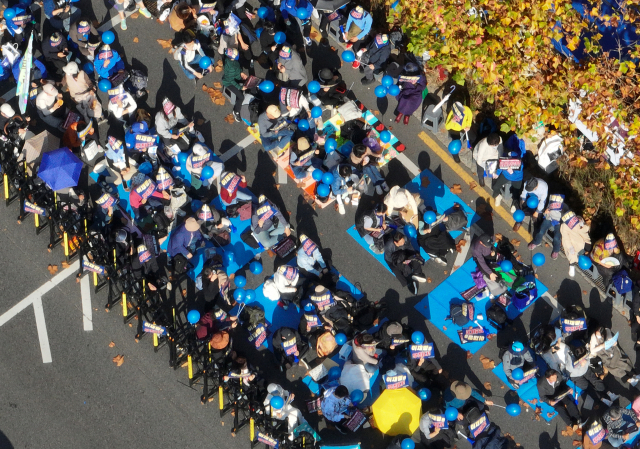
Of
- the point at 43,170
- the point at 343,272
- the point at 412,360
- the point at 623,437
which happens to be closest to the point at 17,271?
the point at 43,170

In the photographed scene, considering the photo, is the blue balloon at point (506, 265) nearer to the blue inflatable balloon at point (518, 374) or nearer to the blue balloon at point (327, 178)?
the blue inflatable balloon at point (518, 374)

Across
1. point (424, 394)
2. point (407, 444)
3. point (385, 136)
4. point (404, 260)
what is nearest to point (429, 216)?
point (404, 260)

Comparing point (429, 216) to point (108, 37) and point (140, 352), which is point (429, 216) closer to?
point (140, 352)

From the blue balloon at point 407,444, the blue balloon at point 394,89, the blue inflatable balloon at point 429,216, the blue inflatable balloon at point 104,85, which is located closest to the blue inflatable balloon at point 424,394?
the blue balloon at point 407,444

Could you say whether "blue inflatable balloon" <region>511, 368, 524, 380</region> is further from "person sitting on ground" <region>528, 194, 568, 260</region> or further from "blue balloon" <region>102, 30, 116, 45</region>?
"blue balloon" <region>102, 30, 116, 45</region>

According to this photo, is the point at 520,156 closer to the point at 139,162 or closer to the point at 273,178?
the point at 273,178

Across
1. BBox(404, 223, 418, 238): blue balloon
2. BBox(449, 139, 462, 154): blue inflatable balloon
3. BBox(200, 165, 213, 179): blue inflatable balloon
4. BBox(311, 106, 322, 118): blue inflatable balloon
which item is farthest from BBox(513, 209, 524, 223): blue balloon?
BBox(200, 165, 213, 179): blue inflatable balloon
